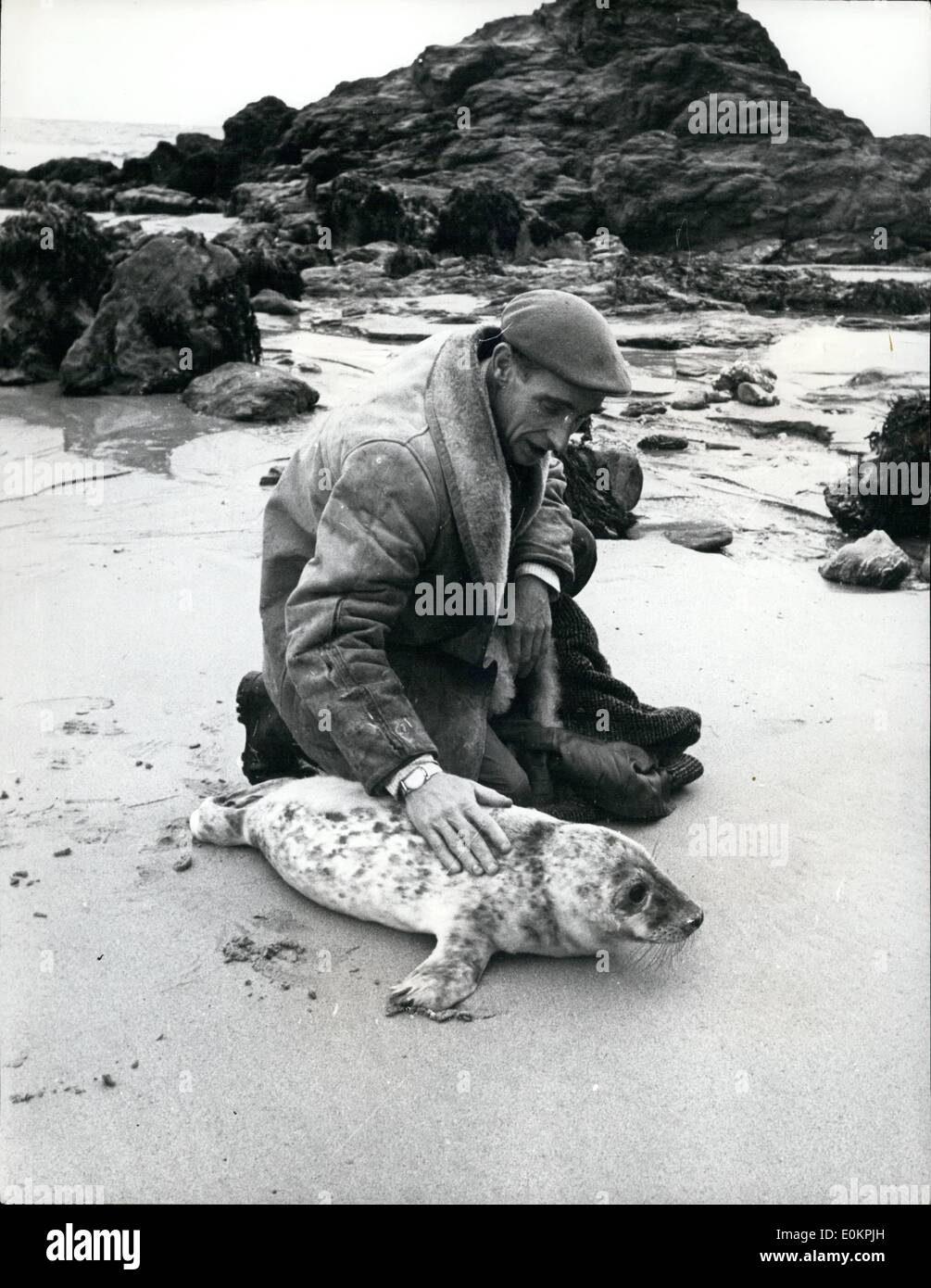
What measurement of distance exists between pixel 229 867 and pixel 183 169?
26.8 ft

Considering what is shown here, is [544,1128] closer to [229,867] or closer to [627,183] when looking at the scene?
[229,867]

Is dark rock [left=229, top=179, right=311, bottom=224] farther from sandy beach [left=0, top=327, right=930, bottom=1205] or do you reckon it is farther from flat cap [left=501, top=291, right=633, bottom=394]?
flat cap [left=501, top=291, right=633, bottom=394]

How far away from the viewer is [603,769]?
371cm

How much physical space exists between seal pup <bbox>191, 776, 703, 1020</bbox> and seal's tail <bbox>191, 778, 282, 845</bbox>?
264mm

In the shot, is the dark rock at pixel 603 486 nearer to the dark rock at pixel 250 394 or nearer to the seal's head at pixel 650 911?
the dark rock at pixel 250 394

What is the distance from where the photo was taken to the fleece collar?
314 centimetres

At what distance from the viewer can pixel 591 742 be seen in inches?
150

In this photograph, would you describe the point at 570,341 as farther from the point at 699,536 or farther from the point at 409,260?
the point at 409,260

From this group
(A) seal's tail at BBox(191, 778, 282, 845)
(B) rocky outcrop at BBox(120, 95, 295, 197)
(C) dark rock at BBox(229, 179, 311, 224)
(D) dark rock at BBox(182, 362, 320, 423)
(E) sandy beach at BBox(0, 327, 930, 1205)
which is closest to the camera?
(E) sandy beach at BBox(0, 327, 930, 1205)

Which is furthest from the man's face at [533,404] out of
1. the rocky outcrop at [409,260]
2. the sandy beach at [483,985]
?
the rocky outcrop at [409,260]

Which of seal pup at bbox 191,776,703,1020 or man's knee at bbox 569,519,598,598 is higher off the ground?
man's knee at bbox 569,519,598,598

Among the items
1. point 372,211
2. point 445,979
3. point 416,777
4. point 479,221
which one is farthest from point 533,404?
point 372,211

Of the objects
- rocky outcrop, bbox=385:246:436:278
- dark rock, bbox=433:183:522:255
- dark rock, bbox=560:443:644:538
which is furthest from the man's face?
rocky outcrop, bbox=385:246:436:278

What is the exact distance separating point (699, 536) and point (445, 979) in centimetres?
380
